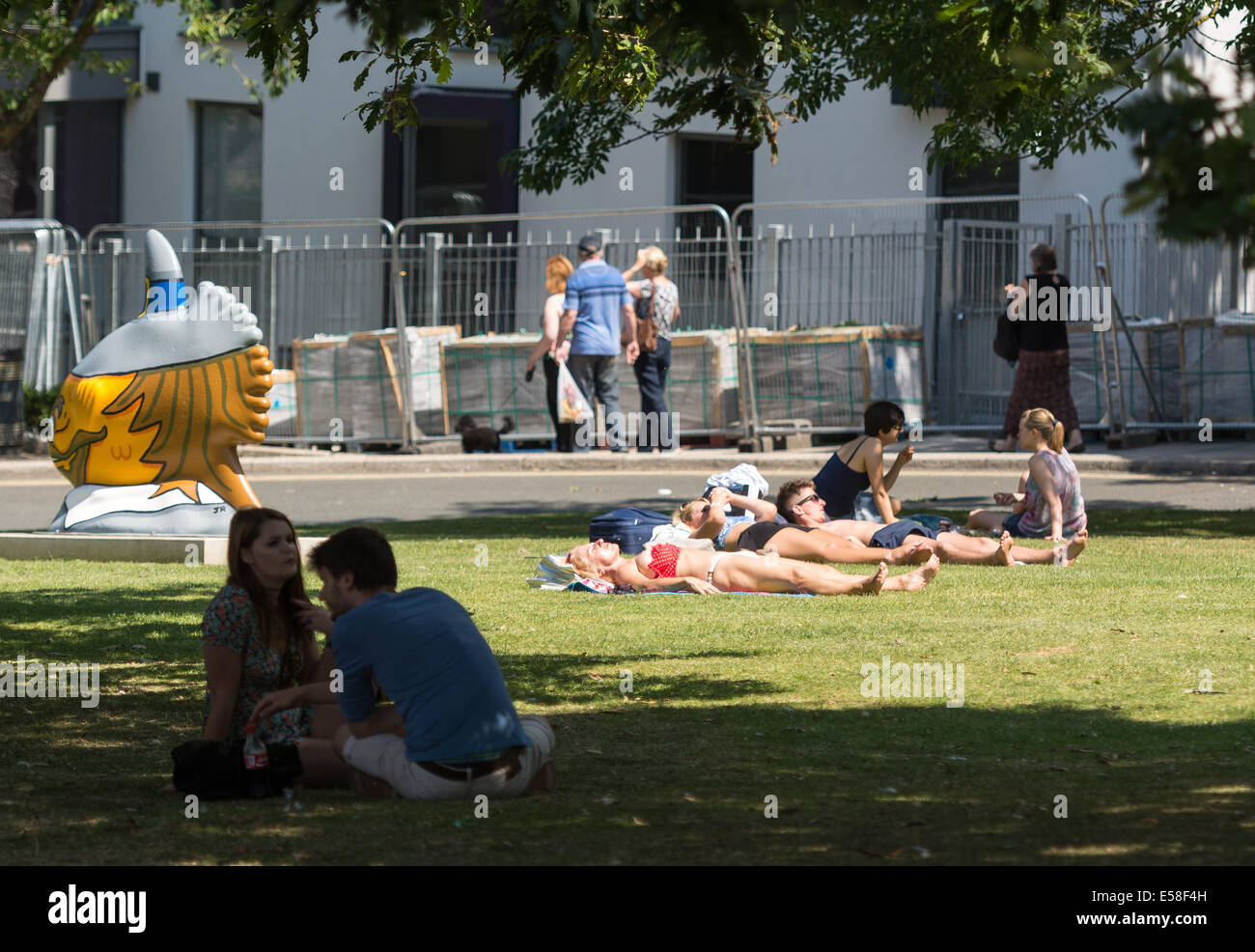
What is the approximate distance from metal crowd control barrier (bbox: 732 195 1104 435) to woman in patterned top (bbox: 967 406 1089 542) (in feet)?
25.5

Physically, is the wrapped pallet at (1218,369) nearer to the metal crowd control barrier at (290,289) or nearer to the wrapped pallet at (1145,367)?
the wrapped pallet at (1145,367)

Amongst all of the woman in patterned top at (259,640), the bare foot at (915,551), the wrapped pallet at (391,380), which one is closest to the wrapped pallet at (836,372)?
the wrapped pallet at (391,380)

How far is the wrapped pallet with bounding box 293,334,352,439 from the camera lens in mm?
22391

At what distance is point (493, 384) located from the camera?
22.1 m

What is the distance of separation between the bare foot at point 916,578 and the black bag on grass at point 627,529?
220 cm

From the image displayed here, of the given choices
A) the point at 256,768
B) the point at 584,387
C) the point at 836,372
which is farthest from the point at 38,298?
the point at 256,768

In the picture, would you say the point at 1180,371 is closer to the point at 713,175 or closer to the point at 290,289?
the point at 713,175

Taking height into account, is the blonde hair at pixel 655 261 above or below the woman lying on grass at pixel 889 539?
above

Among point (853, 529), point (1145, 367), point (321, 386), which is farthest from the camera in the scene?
point (321, 386)

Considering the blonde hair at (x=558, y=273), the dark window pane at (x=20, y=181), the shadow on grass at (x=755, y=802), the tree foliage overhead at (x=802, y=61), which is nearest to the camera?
the tree foliage overhead at (x=802, y=61)

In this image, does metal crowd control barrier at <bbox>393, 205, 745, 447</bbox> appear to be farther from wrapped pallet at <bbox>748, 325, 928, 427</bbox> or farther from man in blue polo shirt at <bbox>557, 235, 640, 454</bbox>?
→ man in blue polo shirt at <bbox>557, 235, 640, 454</bbox>

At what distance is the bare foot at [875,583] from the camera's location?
10734mm

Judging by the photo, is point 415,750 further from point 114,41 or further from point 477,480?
point 114,41

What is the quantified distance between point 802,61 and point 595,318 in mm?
7529
